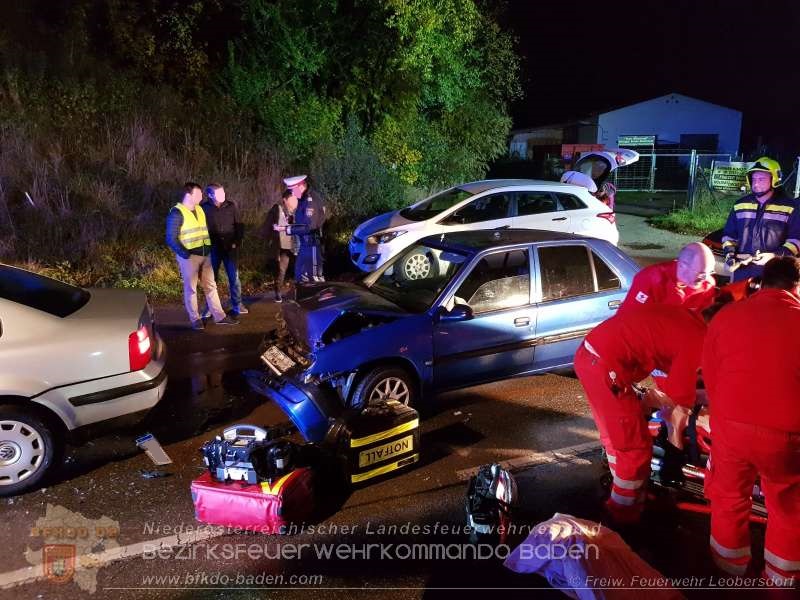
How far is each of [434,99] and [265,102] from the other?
4694 millimetres

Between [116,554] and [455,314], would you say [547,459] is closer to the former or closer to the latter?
[455,314]

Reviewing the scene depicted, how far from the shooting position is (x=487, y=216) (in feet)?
34.2

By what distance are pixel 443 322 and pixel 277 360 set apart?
1.36 meters

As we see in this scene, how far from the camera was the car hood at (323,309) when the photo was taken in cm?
503

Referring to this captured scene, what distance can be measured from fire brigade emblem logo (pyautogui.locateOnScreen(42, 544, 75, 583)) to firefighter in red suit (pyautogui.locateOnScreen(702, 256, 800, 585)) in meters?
3.45

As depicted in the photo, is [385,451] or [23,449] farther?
[385,451]

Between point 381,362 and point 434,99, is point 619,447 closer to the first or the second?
point 381,362

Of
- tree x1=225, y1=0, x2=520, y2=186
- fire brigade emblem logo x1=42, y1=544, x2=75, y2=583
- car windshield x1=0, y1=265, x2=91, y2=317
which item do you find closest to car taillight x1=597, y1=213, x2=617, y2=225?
tree x1=225, y1=0, x2=520, y2=186

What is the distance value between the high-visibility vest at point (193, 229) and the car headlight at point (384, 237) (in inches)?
114

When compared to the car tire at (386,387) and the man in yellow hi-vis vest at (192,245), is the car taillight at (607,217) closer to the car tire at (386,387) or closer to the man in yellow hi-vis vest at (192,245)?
the man in yellow hi-vis vest at (192,245)

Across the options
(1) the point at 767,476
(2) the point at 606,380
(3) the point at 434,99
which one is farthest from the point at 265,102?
(1) the point at 767,476

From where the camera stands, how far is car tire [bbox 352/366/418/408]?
494 centimetres

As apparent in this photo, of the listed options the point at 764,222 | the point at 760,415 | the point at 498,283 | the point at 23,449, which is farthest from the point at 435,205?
the point at 760,415

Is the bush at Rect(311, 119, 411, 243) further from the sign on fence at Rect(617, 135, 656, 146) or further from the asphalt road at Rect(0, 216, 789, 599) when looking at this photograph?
the sign on fence at Rect(617, 135, 656, 146)
